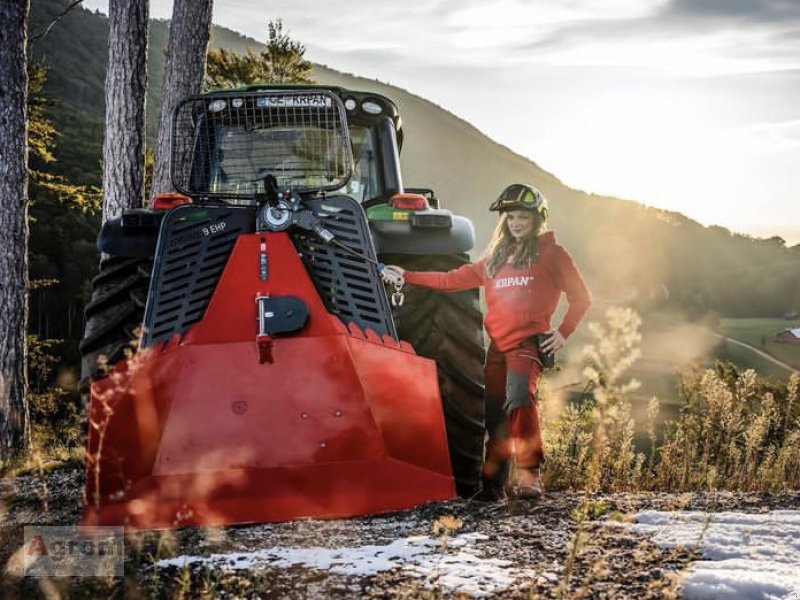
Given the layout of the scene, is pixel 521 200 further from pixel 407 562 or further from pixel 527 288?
pixel 407 562

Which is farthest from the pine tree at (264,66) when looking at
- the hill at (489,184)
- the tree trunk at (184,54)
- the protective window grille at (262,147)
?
the protective window grille at (262,147)

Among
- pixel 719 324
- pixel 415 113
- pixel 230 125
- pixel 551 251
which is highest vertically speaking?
pixel 415 113

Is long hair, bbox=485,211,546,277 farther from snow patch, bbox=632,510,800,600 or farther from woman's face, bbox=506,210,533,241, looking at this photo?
snow patch, bbox=632,510,800,600

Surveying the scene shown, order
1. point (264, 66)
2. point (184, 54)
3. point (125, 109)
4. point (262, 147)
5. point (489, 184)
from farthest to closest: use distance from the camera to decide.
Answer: point (489, 184), point (264, 66), point (184, 54), point (125, 109), point (262, 147)

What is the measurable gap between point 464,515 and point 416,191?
2650mm

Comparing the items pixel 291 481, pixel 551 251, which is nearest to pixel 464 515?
pixel 291 481

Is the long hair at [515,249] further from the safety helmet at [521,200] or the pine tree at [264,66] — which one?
the pine tree at [264,66]

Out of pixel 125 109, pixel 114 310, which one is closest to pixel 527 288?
pixel 114 310

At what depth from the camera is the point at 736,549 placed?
3.01 meters

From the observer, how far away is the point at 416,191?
579cm

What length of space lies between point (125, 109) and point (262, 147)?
4773 mm

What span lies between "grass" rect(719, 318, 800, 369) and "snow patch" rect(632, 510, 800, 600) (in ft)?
294

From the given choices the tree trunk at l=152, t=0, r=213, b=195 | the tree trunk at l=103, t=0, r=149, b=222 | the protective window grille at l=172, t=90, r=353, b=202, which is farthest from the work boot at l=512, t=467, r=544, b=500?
the tree trunk at l=152, t=0, r=213, b=195

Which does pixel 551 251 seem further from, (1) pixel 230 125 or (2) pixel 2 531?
(2) pixel 2 531
